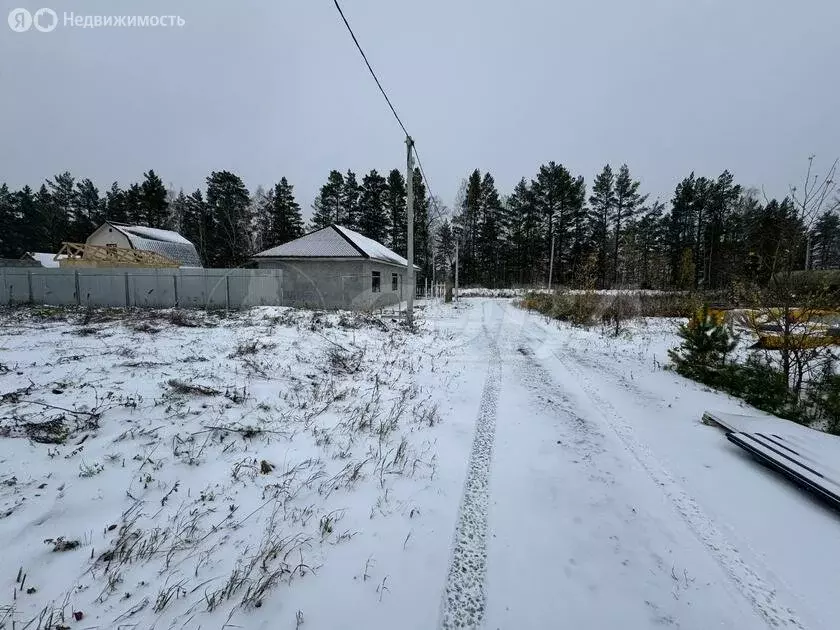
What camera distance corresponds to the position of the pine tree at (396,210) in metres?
42.0

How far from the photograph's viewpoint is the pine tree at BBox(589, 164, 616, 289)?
4138 cm

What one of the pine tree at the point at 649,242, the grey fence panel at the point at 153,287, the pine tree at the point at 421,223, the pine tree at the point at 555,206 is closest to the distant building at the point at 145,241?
the grey fence panel at the point at 153,287

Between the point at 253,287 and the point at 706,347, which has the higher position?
the point at 253,287

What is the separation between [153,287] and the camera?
53.1 feet

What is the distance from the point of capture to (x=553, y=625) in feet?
6.22

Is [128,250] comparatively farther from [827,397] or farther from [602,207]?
[602,207]

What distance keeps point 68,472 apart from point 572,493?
446cm

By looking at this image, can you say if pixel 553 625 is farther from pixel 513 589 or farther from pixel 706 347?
pixel 706 347

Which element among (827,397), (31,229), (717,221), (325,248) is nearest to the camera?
(827,397)

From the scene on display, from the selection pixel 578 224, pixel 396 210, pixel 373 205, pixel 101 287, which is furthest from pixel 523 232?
pixel 101 287

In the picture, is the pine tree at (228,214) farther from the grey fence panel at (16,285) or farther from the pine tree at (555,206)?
the pine tree at (555,206)

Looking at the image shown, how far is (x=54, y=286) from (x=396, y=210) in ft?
106

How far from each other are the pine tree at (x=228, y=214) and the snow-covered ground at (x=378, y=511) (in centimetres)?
3991

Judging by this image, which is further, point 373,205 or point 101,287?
point 373,205
